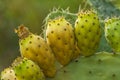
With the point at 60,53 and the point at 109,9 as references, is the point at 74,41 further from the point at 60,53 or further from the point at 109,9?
the point at 109,9

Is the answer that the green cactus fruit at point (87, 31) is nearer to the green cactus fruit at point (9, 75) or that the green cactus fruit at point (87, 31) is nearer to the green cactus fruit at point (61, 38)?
the green cactus fruit at point (61, 38)

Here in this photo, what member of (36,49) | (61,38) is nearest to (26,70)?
(36,49)

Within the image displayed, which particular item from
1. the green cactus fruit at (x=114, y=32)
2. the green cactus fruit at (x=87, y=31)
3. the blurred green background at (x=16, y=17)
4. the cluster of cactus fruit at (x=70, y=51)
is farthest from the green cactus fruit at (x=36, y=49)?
the blurred green background at (x=16, y=17)

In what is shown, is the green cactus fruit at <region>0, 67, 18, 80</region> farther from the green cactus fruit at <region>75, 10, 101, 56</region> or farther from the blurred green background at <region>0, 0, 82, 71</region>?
the blurred green background at <region>0, 0, 82, 71</region>

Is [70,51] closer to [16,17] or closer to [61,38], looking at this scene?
[61,38]

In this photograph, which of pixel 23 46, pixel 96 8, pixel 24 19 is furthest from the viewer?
pixel 24 19

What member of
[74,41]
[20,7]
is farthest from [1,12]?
[74,41]

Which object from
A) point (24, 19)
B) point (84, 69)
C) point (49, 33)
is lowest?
point (84, 69)
